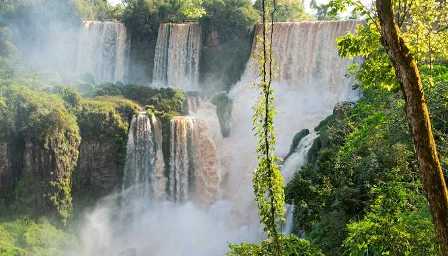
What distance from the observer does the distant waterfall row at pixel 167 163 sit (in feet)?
75.8

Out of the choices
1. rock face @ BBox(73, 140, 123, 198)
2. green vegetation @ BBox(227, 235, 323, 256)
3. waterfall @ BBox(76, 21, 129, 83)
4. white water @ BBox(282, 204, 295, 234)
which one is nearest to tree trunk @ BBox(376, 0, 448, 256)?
green vegetation @ BBox(227, 235, 323, 256)

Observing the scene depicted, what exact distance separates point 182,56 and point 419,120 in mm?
27069

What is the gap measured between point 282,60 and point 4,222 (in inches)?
654

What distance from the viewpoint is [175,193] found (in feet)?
76.6

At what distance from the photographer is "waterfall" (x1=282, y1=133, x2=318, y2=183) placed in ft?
57.3

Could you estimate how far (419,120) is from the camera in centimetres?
443

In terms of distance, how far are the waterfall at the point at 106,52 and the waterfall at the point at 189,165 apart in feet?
36.4

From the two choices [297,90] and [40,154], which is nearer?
[40,154]

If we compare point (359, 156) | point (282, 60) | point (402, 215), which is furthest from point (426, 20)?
point (282, 60)

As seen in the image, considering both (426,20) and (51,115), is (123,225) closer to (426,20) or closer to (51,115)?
(51,115)

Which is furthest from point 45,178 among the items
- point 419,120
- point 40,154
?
point 419,120

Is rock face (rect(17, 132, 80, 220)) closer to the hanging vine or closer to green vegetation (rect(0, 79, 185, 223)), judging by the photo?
green vegetation (rect(0, 79, 185, 223))

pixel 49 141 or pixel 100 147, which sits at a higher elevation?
pixel 49 141

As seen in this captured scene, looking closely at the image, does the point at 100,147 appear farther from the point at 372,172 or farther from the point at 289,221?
the point at 372,172
